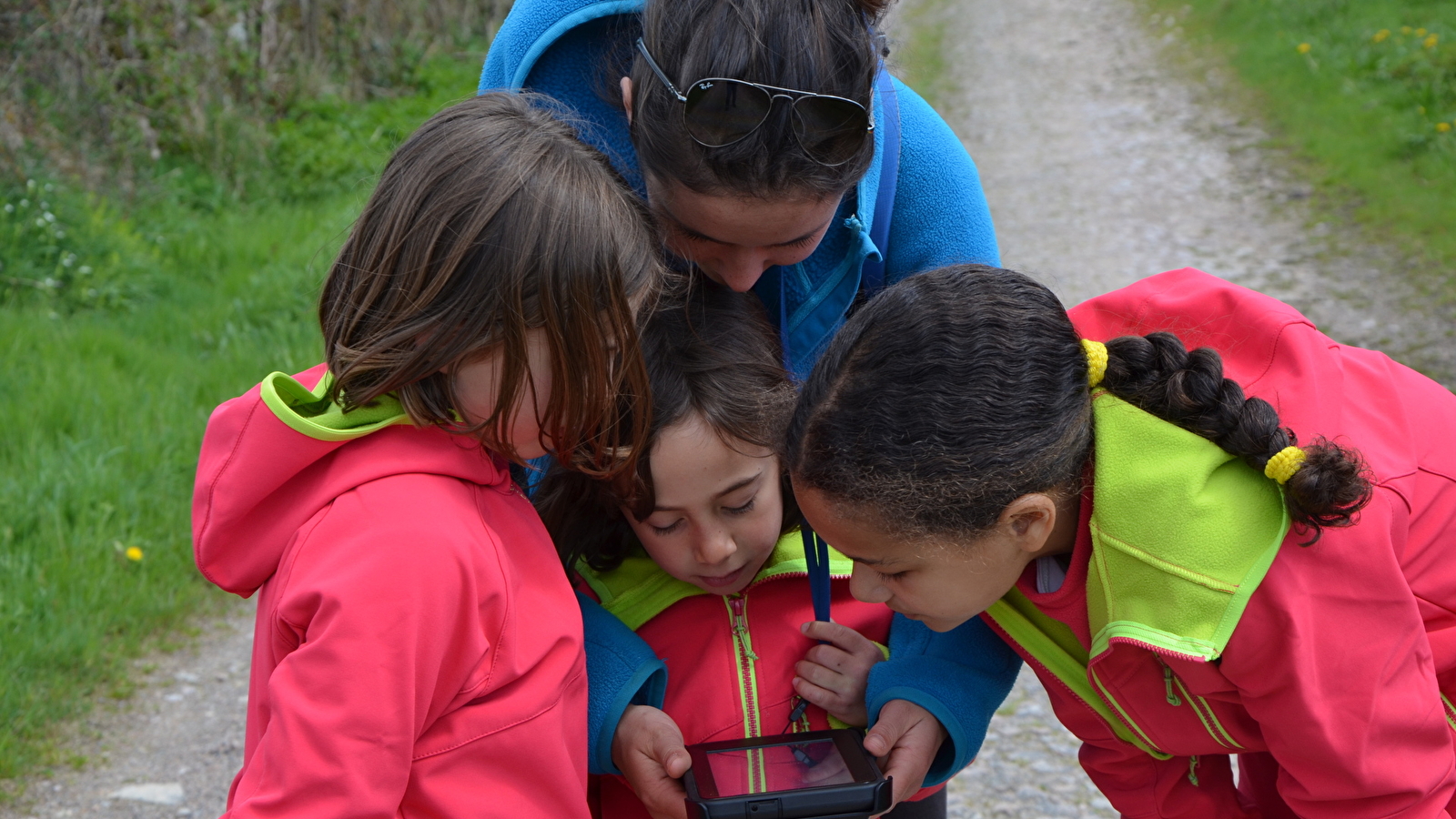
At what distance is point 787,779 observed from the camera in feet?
5.74

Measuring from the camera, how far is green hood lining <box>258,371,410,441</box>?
1539 millimetres

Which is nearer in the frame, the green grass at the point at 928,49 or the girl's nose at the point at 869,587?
the girl's nose at the point at 869,587

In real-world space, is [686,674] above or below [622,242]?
below

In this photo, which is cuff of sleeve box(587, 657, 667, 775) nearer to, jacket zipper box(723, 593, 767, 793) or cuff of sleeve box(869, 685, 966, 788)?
jacket zipper box(723, 593, 767, 793)

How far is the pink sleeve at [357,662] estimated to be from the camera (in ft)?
4.46

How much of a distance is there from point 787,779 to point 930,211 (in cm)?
89

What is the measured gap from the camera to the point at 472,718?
1.54 metres

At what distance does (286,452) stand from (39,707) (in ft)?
5.73

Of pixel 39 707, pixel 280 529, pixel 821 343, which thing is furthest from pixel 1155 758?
pixel 39 707

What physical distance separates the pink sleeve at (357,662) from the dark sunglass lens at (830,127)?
0.70 metres

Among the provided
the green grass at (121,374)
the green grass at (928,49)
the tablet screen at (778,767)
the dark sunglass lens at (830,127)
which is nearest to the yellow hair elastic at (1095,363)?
the dark sunglass lens at (830,127)

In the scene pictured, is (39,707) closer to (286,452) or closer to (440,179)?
(286,452)

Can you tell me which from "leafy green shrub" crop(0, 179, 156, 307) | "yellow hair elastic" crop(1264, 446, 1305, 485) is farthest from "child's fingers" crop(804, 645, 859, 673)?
"leafy green shrub" crop(0, 179, 156, 307)

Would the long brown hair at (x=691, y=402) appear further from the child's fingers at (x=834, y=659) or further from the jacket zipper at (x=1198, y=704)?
the jacket zipper at (x=1198, y=704)
